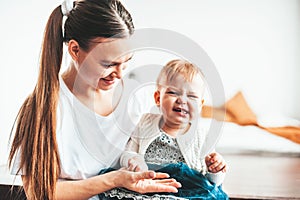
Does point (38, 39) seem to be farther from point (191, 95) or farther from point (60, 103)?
point (191, 95)

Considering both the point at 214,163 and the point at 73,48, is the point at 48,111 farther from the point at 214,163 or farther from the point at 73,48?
the point at 214,163

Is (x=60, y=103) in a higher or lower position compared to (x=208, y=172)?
higher

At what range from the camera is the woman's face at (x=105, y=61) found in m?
1.07

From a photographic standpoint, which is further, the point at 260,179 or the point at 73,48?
the point at 260,179

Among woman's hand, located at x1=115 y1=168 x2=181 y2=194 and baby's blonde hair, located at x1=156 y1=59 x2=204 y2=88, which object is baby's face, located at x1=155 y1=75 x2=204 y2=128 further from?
woman's hand, located at x1=115 y1=168 x2=181 y2=194

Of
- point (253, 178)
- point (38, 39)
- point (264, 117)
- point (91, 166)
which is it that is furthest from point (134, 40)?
point (264, 117)

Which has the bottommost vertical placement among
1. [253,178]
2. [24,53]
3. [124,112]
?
[253,178]

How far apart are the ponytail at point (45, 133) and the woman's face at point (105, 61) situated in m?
0.07

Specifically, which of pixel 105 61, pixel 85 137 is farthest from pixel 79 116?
pixel 105 61

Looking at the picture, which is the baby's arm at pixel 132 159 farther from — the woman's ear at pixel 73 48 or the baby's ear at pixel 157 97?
the woman's ear at pixel 73 48

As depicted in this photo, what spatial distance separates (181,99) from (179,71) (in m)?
0.06

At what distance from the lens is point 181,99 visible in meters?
1.07

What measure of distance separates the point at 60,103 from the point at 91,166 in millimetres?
166

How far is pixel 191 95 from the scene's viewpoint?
1064 millimetres
